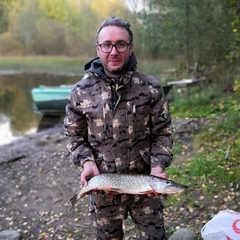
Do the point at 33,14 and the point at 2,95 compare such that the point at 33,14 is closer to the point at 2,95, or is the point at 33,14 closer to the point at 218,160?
the point at 2,95

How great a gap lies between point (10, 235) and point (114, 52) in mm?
3157

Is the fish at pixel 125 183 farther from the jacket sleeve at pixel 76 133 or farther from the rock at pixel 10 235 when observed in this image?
the rock at pixel 10 235

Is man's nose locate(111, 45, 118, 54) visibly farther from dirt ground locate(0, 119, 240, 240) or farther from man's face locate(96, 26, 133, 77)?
dirt ground locate(0, 119, 240, 240)

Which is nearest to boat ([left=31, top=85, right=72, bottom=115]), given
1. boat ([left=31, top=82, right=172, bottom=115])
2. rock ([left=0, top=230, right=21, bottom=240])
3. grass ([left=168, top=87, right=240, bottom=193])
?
boat ([left=31, top=82, right=172, bottom=115])

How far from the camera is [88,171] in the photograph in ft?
7.72

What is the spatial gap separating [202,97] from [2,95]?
12.3 meters

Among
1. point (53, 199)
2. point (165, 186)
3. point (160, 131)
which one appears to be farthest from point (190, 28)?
point (165, 186)

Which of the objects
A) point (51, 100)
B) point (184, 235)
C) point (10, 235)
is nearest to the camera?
point (184, 235)

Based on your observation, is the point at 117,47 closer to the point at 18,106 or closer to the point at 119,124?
the point at 119,124

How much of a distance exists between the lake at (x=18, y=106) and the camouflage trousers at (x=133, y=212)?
924cm

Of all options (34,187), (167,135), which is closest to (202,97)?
(34,187)

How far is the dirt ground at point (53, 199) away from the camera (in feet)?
14.0

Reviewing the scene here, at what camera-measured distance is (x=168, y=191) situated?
218 centimetres

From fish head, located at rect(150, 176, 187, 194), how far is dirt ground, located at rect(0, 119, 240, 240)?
6.18ft
